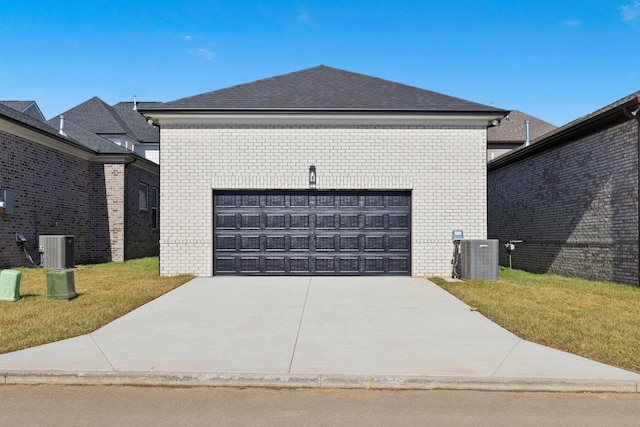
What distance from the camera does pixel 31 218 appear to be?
17.4 m

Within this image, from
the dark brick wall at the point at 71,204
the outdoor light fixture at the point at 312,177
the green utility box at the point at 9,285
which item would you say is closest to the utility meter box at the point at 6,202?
the dark brick wall at the point at 71,204

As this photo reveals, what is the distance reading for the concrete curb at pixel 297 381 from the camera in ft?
16.9

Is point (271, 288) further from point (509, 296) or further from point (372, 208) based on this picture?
point (509, 296)

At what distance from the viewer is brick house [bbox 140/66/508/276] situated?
556 inches

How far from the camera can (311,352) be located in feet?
20.5

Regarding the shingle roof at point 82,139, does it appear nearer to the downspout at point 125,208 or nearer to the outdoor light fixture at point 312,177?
the downspout at point 125,208

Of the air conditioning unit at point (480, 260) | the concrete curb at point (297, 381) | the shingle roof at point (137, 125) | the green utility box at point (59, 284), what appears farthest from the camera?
the shingle roof at point (137, 125)

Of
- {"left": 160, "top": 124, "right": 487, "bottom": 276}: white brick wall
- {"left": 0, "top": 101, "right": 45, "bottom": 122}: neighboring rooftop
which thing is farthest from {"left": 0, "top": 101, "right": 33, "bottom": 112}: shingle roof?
{"left": 160, "top": 124, "right": 487, "bottom": 276}: white brick wall

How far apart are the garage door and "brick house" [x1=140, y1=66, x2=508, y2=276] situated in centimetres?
3

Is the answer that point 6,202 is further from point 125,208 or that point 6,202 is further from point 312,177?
point 312,177

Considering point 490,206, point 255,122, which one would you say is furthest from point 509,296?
point 490,206

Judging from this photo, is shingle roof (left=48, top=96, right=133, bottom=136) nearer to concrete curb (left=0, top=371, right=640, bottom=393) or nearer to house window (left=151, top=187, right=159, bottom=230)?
house window (left=151, top=187, right=159, bottom=230)

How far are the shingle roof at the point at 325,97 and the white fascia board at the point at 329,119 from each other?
20 centimetres

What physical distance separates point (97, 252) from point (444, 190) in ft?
48.1
